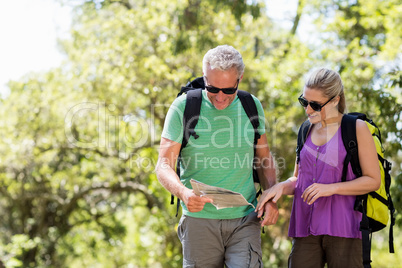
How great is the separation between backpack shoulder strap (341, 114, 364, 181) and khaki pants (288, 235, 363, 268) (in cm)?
39

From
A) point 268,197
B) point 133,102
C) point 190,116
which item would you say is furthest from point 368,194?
point 133,102

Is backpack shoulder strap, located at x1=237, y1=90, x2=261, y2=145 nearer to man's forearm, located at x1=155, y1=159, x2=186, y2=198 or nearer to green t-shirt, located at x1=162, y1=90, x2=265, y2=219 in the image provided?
green t-shirt, located at x1=162, y1=90, x2=265, y2=219

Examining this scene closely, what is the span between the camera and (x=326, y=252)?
2.89 m

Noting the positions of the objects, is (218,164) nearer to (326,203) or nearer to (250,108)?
(250,108)

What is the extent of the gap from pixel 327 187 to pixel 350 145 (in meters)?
0.29

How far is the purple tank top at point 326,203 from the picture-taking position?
2.82 m

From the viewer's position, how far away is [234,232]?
9.54 ft

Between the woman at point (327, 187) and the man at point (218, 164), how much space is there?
19 centimetres

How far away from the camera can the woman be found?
2.75 metres

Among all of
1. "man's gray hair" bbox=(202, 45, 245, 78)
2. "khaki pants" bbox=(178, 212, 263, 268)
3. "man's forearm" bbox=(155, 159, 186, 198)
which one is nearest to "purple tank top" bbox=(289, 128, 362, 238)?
"khaki pants" bbox=(178, 212, 263, 268)

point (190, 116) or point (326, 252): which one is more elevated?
point (190, 116)

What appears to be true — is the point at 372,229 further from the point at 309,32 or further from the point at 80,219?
the point at 80,219

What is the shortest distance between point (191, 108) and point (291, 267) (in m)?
1.21

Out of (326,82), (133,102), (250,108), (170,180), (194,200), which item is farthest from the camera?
(133,102)
